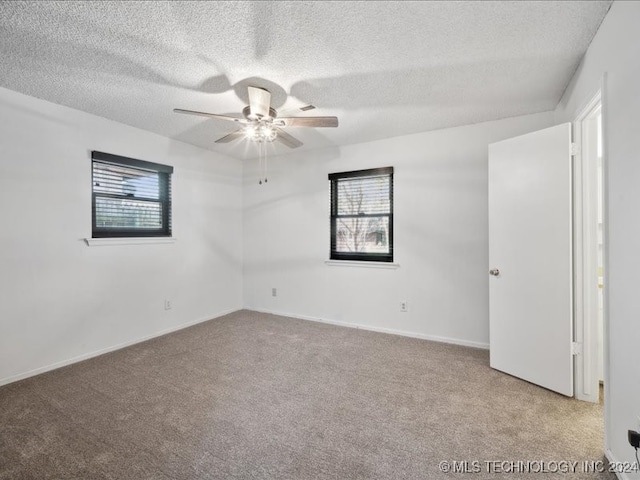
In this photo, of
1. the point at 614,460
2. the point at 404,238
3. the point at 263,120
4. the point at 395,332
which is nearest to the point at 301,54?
the point at 263,120

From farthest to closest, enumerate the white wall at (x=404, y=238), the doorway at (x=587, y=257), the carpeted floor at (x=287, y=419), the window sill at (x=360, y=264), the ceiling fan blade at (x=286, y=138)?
the window sill at (x=360, y=264) < the white wall at (x=404, y=238) < the ceiling fan blade at (x=286, y=138) < the doorway at (x=587, y=257) < the carpeted floor at (x=287, y=419)

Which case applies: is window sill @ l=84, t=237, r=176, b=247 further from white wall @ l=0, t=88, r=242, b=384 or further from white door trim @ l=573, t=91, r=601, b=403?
white door trim @ l=573, t=91, r=601, b=403

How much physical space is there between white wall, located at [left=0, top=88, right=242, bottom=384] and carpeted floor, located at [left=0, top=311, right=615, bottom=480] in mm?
335

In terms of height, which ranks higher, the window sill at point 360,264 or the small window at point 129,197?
the small window at point 129,197

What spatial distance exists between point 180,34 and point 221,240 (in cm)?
304

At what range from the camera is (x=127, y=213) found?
132 inches

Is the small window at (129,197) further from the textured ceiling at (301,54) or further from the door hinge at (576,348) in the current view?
the door hinge at (576,348)

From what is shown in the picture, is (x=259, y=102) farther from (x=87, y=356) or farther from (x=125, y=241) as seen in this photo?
(x=87, y=356)

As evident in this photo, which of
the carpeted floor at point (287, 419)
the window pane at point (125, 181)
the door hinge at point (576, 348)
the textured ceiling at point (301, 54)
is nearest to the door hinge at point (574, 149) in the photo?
the textured ceiling at point (301, 54)

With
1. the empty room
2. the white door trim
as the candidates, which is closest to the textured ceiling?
the empty room

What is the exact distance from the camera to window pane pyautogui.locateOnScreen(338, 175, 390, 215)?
3775 millimetres

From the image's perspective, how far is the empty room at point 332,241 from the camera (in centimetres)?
158

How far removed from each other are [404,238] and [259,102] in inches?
90.5

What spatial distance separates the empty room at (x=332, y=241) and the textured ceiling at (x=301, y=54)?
18 millimetres
